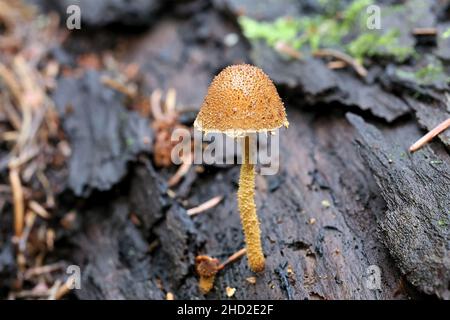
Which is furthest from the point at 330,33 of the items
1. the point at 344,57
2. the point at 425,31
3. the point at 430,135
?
the point at 430,135

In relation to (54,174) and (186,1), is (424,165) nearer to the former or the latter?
(54,174)

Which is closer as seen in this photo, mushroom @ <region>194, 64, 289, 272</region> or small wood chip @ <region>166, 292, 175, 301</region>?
mushroom @ <region>194, 64, 289, 272</region>

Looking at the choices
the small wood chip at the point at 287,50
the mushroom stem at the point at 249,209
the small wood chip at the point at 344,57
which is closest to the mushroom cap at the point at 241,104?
the mushroom stem at the point at 249,209

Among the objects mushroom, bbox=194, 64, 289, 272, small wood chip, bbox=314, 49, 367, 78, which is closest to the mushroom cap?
mushroom, bbox=194, 64, 289, 272

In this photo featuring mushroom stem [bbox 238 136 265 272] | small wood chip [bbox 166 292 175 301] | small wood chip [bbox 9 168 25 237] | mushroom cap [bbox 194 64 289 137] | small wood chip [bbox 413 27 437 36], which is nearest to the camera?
mushroom cap [bbox 194 64 289 137]

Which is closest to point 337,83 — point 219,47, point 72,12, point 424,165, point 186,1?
point 424,165

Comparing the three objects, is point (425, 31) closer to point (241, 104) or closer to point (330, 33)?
point (330, 33)

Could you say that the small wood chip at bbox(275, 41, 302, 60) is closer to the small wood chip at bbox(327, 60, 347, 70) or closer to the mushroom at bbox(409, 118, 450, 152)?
the small wood chip at bbox(327, 60, 347, 70)
